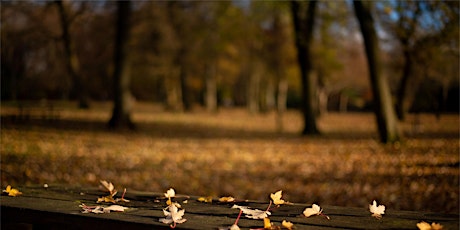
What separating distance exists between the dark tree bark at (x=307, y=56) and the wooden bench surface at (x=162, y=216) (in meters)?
14.4

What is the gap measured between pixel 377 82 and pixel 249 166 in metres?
5.44

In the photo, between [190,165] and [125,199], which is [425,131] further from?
[125,199]

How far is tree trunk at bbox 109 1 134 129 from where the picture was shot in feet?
55.8

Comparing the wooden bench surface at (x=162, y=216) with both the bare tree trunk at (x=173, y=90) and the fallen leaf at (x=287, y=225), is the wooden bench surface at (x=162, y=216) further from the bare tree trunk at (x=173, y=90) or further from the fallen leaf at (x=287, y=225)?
the bare tree trunk at (x=173, y=90)

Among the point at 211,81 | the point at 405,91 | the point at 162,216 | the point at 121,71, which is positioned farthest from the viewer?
the point at 211,81

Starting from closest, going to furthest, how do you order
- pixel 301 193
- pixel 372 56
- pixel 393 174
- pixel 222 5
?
pixel 301 193 → pixel 393 174 → pixel 372 56 → pixel 222 5

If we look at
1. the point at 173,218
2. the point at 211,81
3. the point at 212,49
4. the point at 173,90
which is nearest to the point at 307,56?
the point at 173,218

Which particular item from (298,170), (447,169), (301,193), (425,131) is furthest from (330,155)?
(425,131)

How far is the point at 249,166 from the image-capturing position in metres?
9.49

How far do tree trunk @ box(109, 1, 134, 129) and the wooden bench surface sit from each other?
14.4m

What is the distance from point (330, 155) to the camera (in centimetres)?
1108

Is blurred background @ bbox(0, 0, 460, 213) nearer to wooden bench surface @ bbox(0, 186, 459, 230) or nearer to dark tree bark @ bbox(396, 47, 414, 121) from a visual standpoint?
dark tree bark @ bbox(396, 47, 414, 121)

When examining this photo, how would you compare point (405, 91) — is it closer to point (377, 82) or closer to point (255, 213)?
point (377, 82)

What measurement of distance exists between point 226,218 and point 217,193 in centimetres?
443
